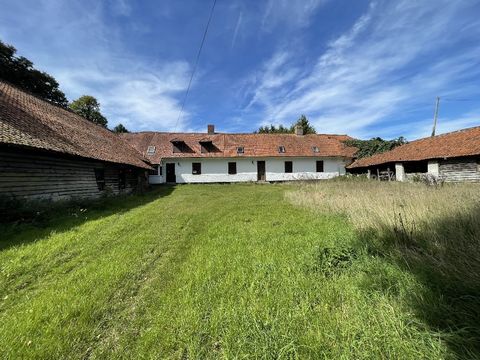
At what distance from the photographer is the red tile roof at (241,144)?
86.9 feet

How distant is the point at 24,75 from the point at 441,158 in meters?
35.9

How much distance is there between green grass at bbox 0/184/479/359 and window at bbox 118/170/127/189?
10580 millimetres

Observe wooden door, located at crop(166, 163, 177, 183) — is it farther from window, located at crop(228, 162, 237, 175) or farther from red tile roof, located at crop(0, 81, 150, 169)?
red tile roof, located at crop(0, 81, 150, 169)

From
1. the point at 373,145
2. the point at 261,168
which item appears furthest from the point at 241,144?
the point at 373,145

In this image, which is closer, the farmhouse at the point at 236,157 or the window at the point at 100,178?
the window at the point at 100,178

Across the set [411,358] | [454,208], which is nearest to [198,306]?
[411,358]

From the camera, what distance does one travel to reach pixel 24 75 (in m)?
24.7

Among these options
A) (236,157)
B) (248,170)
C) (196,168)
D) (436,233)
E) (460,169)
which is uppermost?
(236,157)

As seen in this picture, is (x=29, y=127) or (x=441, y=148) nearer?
(x=29, y=127)

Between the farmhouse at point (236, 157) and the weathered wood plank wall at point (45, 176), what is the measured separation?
13.3m

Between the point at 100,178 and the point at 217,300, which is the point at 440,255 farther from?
the point at 100,178

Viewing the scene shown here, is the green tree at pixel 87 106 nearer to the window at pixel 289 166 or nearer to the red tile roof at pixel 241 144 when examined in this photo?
the red tile roof at pixel 241 144

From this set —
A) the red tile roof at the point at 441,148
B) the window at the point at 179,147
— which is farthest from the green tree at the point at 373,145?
the window at the point at 179,147

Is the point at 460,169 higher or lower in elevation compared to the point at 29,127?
lower
